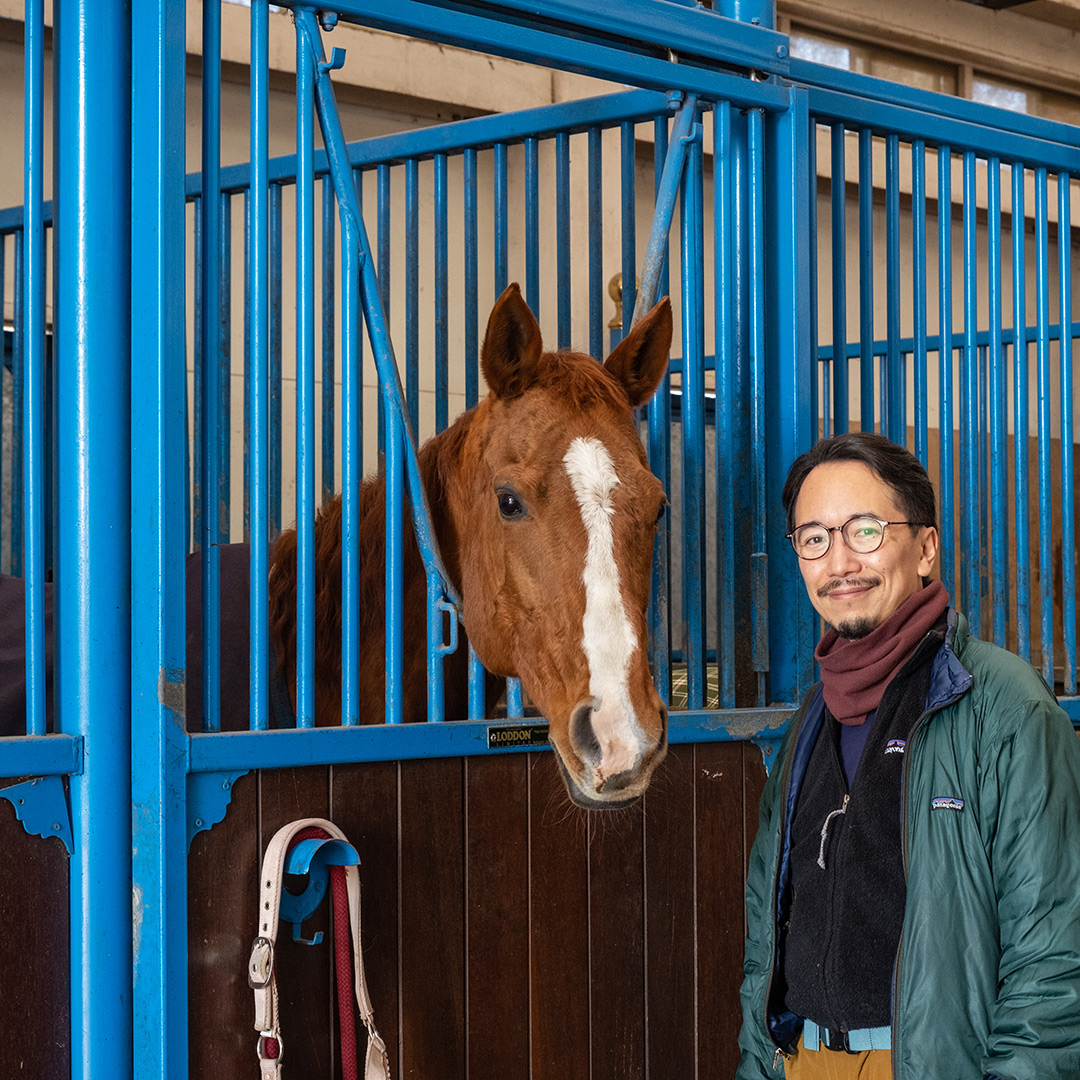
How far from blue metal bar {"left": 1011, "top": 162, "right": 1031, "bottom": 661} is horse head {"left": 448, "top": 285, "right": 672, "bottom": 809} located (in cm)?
95

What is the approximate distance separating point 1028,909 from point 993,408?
1398 mm

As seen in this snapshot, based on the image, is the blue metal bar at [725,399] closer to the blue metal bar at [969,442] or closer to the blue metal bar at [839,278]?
the blue metal bar at [839,278]

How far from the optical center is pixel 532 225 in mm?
2154

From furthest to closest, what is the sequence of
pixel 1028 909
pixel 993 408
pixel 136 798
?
1. pixel 993 408
2. pixel 136 798
3. pixel 1028 909

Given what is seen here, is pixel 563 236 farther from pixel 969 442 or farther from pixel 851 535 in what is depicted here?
pixel 851 535

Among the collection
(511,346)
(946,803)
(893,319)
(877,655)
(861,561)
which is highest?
(893,319)

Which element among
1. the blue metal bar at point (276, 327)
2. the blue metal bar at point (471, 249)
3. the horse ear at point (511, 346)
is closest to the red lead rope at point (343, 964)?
the horse ear at point (511, 346)

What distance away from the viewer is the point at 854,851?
130cm

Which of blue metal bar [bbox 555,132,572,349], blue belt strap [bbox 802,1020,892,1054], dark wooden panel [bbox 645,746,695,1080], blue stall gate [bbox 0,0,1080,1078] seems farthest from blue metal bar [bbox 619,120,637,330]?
blue belt strap [bbox 802,1020,892,1054]

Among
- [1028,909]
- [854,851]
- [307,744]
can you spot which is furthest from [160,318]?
[1028,909]

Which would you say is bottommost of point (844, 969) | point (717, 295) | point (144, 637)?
point (844, 969)

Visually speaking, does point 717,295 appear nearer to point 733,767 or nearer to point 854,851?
point 733,767

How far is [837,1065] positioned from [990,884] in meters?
0.32

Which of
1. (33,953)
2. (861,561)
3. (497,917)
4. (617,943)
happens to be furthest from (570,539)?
(33,953)
